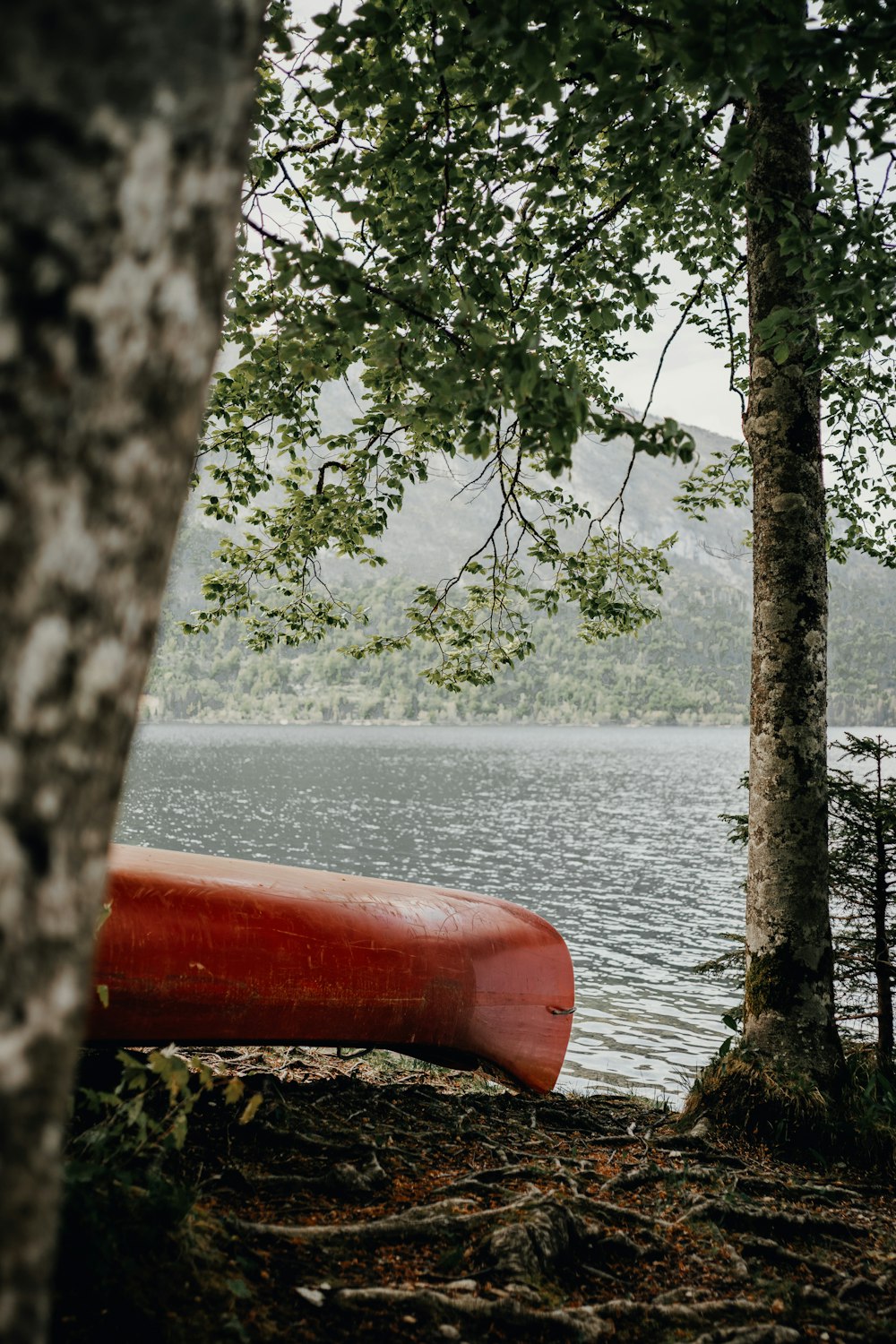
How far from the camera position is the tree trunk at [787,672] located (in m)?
5.39

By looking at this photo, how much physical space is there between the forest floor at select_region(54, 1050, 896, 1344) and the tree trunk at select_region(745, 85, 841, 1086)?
0.88m

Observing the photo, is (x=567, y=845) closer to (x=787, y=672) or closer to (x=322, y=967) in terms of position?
(x=322, y=967)

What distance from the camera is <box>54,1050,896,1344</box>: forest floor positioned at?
98.0 inches

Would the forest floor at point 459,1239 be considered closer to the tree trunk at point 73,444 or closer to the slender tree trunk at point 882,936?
the tree trunk at point 73,444

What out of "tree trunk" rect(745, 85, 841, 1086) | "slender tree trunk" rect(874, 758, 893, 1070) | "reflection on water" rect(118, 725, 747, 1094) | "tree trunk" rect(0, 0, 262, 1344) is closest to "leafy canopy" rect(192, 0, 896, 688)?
"tree trunk" rect(745, 85, 841, 1086)

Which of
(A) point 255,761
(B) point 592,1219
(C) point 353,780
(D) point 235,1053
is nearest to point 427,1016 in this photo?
(D) point 235,1053

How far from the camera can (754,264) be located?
6.17m

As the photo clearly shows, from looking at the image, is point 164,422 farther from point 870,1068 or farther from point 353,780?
point 353,780

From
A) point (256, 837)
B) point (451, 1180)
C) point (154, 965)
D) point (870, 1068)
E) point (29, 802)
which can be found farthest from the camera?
point (256, 837)

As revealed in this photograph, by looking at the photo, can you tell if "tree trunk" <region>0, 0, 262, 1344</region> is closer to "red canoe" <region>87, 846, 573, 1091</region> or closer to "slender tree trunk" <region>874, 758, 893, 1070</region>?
"red canoe" <region>87, 846, 573, 1091</region>

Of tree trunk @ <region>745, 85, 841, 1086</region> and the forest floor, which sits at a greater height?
tree trunk @ <region>745, 85, 841, 1086</region>

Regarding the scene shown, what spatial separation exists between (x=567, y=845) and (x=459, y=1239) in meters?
38.3

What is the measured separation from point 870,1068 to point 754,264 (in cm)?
572

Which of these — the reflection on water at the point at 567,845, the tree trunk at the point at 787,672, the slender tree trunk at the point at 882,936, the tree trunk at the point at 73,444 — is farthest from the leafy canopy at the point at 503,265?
the reflection on water at the point at 567,845
